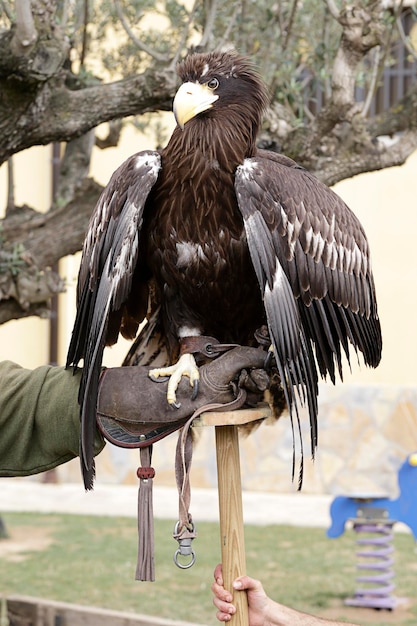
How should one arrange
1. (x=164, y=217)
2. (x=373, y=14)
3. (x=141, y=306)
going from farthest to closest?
(x=373, y=14) < (x=141, y=306) < (x=164, y=217)

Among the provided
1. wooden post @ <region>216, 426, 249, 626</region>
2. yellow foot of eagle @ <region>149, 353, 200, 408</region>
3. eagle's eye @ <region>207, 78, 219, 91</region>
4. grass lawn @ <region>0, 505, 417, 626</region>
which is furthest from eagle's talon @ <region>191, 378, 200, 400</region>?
grass lawn @ <region>0, 505, 417, 626</region>

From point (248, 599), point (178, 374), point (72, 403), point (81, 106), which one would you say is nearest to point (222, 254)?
point (178, 374)

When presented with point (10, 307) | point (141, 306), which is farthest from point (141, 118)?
point (141, 306)

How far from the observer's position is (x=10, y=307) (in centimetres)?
424

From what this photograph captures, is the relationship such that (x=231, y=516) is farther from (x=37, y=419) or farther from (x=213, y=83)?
(x=213, y=83)

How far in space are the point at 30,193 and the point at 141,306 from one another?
675 cm

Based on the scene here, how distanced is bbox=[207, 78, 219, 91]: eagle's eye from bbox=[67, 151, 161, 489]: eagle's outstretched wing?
24 cm

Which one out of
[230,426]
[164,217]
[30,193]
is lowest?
[230,426]

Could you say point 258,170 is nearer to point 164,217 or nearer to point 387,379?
point 164,217

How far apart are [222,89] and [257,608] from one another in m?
1.40

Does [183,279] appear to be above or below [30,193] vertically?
below

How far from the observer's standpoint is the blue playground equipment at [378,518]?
18.4 feet

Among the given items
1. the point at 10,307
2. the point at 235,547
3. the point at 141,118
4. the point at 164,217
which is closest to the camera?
the point at 235,547

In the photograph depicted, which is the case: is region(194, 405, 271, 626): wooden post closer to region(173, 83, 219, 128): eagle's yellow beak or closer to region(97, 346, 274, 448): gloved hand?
region(97, 346, 274, 448): gloved hand
